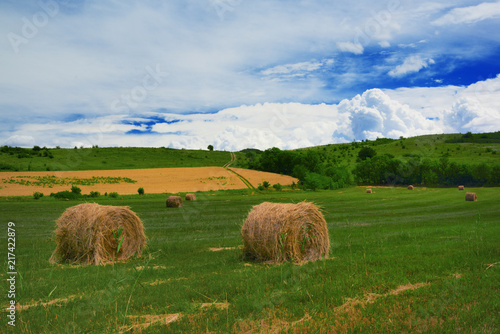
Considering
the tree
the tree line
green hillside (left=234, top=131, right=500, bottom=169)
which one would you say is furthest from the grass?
the tree

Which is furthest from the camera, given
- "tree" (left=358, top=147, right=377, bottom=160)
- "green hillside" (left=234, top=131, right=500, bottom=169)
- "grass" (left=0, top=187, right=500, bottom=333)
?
"tree" (left=358, top=147, right=377, bottom=160)

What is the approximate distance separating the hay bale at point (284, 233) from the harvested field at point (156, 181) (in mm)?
54340

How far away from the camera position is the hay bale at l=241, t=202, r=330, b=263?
40.0ft

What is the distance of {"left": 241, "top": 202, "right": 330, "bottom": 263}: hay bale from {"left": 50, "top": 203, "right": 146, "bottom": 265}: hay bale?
14.6 feet

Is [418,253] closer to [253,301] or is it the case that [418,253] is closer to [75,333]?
[253,301]

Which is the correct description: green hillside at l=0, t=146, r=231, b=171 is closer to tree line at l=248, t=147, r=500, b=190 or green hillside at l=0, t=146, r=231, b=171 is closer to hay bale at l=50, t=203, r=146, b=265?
tree line at l=248, t=147, r=500, b=190

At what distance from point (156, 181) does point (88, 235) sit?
66.6 meters

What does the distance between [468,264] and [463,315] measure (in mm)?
4317

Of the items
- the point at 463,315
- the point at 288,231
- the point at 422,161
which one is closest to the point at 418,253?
the point at 288,231

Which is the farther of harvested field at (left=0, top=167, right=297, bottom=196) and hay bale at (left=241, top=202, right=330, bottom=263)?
harvested field at (left=0, top=167, right=297, bottom=196)

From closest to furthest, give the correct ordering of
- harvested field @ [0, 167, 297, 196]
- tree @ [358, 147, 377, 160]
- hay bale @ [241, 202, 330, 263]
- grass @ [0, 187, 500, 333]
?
1. grass @ [0, 187, 500, 333]
2. hay bale @ [241, 202, 330, 263]
3. harvested field @ [0, 167, 297, 196]
4. tree @ [358, 147, 377, 160]

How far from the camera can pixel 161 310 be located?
7.42 meters

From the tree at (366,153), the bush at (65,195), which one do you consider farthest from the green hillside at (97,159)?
the tree at (366,153)

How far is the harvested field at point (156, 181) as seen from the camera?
6313 centimetres
